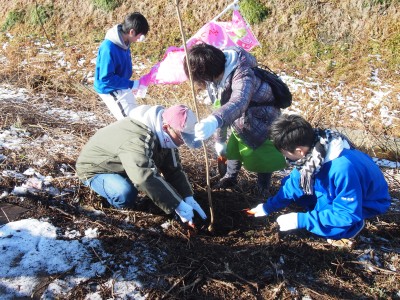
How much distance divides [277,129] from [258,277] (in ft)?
3.06

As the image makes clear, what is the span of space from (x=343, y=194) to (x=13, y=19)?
24.9 ft

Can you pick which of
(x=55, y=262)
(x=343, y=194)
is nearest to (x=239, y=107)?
(x=343, y=194)

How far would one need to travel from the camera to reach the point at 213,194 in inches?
125

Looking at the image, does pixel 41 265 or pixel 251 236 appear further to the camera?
pixel 251 236

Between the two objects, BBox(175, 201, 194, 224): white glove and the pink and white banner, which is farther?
the pink and white banner

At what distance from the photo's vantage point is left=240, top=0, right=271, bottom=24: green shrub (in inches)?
259

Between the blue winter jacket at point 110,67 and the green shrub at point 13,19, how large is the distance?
5.05m

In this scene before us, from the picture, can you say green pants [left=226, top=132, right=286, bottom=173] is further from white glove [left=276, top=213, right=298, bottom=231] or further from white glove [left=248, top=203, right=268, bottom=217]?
white glove [left=276, top=213, right=298, bottom=231]

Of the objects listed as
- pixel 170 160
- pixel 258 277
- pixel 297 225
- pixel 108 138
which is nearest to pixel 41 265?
pixel 108 138

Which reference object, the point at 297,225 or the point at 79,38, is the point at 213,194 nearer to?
the point at 297,225

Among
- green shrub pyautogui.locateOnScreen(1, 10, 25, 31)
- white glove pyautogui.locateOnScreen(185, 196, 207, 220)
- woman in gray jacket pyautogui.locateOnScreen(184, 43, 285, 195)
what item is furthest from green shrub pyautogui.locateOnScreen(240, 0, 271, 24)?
white glove pyautogui.locateOnScreen(185, 196, 207, 220)

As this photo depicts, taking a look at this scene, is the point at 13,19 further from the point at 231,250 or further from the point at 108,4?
the point at 231,250

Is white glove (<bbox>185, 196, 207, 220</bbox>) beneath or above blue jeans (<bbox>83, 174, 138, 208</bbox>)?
beneath

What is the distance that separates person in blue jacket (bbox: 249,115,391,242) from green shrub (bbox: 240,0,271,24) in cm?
478
